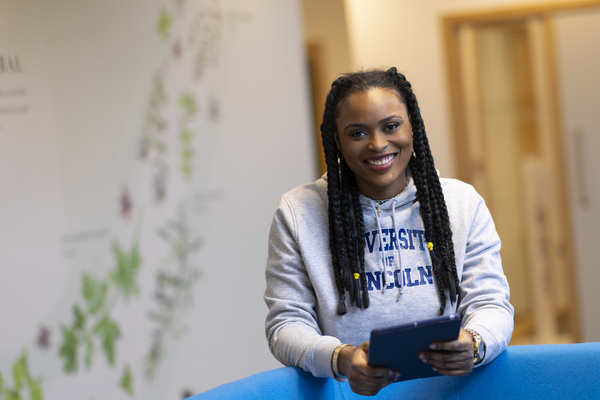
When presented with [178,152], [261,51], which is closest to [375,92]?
[178,152]

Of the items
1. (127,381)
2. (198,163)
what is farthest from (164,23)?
(127,381)

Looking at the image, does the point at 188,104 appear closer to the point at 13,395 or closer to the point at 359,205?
the point at 13,395

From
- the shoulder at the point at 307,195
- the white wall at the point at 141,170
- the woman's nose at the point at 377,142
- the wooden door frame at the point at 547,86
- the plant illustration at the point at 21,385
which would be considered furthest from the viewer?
the wooden door frame at the point at 547,86

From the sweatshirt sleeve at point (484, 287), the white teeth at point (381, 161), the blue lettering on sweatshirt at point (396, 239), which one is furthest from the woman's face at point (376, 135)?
the sweatshirt sleeve at point (484, 287)

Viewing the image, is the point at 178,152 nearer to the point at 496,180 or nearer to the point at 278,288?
the point at 278,288

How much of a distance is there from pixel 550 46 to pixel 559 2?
225mm

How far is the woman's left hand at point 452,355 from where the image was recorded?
46.3 inches

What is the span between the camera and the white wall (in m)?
2.07

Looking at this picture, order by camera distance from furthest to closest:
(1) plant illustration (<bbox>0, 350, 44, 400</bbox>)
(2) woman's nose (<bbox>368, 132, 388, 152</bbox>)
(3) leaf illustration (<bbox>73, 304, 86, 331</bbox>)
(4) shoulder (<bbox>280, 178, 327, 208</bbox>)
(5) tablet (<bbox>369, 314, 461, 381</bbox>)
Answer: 1. (3) leaf illustration (<bbox>73, 304, 86, 331</bbox>)
2. (1) plant illustration (<bbox>0, 350, 44, 400</bbox>)
3. (4) shoulder (<bbox>280, 178, 327, 208</bbox>)
4. (2) woman's nose (<bbox>368, 132, 388, 152</bbox>)
5. (5) tablet (<bbox>369, 314, 461, 381</bbox>)

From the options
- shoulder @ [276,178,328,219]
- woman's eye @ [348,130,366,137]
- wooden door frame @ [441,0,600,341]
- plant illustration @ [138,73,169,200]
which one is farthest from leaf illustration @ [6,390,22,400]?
wooden door frame @ [441,0,600,341]

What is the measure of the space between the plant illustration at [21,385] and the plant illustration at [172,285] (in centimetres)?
49

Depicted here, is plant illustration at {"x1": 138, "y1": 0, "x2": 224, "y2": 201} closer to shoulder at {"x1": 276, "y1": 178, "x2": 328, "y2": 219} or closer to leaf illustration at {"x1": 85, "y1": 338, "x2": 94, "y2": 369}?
leaf illustration at {"x1": 85, "y1": 338, "x2": 94, "y2": 369}

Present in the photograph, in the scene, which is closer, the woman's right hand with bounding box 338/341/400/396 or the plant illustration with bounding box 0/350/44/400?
the woman's right hand with bounding box 338/341/400/396

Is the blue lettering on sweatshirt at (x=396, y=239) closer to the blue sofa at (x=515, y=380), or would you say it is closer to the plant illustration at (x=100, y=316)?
the blue sofa at (x=515, y=380)
